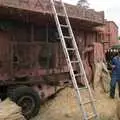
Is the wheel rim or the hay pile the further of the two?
the wheel rim

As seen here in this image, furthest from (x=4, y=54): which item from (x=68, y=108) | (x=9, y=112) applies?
(x=68, y=108)

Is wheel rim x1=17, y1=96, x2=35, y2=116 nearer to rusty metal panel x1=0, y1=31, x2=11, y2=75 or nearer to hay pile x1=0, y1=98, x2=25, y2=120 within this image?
rusty metal panel x1=0, y1=31, x2=11, y2=75

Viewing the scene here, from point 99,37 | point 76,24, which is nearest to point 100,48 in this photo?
point 99,37

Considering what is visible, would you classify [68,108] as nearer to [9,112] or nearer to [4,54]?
[4,54]

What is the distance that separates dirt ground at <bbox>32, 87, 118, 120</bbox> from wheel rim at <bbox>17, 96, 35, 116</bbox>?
32 cm

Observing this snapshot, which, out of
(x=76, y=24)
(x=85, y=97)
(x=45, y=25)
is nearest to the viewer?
(x=85, y=97)

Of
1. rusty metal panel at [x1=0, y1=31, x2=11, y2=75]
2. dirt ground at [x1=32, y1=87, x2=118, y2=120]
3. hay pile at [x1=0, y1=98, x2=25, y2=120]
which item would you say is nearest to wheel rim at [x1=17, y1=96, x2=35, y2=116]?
dirt ground at [x1=32, y1=87, x2=118, y2=120]

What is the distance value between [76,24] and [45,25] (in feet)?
4.33

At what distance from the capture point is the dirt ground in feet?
31.2

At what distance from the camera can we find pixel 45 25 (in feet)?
34.8

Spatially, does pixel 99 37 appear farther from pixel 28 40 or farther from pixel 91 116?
pixel 91 116

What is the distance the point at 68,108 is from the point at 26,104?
1.43 metres

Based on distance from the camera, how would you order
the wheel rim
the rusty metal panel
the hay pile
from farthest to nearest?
the rusty metal panel, the wheel rim, the hay pile

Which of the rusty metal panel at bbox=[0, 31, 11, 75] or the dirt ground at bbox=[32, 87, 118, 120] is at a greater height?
the rusty metal panel at bbox=[0, 31, 11, 75]
